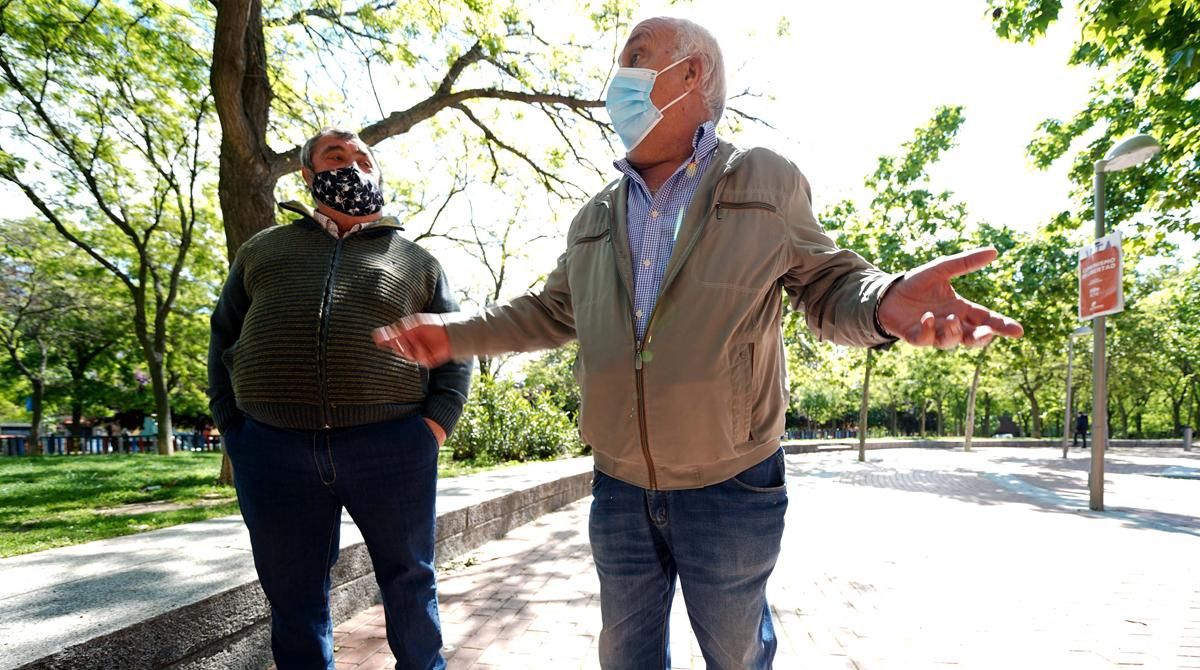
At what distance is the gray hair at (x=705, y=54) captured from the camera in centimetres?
172

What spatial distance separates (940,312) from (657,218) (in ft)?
2.35

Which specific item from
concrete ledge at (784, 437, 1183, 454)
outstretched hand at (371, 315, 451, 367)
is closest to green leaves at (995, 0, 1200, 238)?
outstretched hand at (371, 315, 451, 367)

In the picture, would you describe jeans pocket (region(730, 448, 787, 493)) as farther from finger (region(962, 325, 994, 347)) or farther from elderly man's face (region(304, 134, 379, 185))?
elderly man's face (region(304, 134, 379, 185))

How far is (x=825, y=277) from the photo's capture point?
5.18 feet

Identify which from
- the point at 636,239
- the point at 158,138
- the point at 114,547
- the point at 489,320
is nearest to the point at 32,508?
the point at 114,547

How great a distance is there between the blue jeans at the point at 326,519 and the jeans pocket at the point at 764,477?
3.87ft

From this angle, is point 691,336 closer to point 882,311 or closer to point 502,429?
point 882,311

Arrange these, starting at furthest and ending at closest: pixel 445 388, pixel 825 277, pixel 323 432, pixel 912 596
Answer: pixel 912 596 → pixel 445 388 → pixel 323 432 → pixel 825 277

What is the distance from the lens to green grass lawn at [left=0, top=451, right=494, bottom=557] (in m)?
4.54

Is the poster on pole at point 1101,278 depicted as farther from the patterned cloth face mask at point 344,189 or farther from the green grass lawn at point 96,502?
the patterned cloth face mask at point 344,189

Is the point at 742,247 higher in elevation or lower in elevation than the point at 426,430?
higher

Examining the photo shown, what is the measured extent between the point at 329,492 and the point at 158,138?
55.4 feet

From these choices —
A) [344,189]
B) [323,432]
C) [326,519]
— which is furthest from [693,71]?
[326,519]

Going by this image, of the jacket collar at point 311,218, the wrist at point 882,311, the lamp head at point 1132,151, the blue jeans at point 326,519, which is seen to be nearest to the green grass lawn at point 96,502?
the blue jeans at point 326,519
